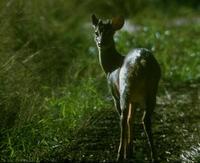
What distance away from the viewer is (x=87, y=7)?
10828 mm

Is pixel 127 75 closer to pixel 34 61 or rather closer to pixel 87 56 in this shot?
pixel 34 61

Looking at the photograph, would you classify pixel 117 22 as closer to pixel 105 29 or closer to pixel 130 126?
pixel 105 29

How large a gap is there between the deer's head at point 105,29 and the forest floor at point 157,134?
850 millimetres

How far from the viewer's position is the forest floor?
559 centimetres

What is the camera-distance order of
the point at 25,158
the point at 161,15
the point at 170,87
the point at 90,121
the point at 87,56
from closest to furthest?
the point at 25,158 → the point at 90,121 → the point at 170,87 → the point at 87,56 → the point at 161,15

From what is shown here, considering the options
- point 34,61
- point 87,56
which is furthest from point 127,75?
point 87,56

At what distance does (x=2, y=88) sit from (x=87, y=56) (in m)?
2.79

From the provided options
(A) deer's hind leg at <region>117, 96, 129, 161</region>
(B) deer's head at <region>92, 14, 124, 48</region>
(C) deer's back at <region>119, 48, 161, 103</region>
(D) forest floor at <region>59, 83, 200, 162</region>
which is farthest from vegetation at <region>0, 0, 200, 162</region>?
(B) deer's head at <region>92, 14, 124, 48</region>

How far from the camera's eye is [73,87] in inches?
287

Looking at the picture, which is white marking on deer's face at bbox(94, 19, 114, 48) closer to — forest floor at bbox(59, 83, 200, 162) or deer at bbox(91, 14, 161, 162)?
deer at bbox(91, 14, 161, 162)

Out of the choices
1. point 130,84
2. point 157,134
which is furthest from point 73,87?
point 130,84

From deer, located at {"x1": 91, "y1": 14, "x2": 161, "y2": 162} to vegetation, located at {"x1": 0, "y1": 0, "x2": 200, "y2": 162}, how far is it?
1.02 ft

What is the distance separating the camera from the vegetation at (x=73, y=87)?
5711 millimetres

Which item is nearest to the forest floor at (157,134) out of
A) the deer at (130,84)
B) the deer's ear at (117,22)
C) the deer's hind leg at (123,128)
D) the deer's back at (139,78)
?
the deer's hind leg at (123,128)
